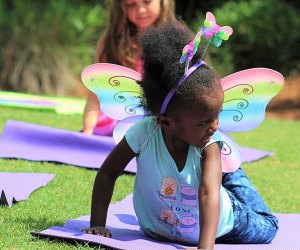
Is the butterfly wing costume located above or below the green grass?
above

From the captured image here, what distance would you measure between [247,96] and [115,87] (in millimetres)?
655

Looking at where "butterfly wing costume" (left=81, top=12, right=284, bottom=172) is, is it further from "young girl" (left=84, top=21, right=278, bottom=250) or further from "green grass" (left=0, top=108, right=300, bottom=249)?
"green grass" (left=0, top=108, right=300, bottom=249)

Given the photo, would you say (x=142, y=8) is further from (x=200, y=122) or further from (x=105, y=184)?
(x=200, y=122)

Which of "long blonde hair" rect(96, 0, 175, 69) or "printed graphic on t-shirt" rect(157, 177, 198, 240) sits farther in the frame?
"long blonde hair" rect(96, 0, 175, 69)

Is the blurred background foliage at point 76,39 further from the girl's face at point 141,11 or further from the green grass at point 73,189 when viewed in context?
the girl's face at point 141,11

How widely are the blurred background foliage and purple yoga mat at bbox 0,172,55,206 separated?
284 inches

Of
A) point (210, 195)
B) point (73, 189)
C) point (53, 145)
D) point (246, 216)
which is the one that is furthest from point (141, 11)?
point (210, 195)

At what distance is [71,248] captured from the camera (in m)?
3.26

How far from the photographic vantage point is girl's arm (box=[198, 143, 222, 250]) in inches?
121

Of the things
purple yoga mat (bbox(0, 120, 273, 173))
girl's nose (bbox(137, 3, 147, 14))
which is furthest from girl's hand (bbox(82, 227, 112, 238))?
girl's nose (bbox(137, 3, 147, 14))

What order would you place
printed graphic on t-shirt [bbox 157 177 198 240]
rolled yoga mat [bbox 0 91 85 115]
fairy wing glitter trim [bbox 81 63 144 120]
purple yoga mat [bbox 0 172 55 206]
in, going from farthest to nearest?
rolled yoga mat [bbox 0 91 85 115] < purple yoga mat [bbox 0 172 55 206] < fairy wing glitter trim [bbox 81 63 144 120] < printed graphic on t-shirt [bbox 157 177 198 240]

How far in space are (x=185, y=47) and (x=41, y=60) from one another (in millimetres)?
9084

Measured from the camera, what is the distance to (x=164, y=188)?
336 cm

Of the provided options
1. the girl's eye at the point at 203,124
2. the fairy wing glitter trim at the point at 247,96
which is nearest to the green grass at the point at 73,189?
the girl's eye at the point at 203,124
